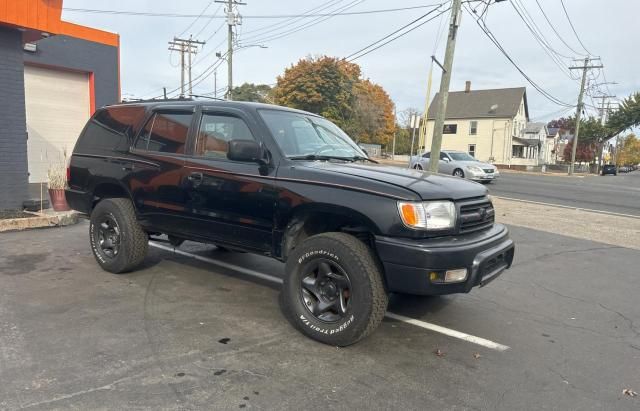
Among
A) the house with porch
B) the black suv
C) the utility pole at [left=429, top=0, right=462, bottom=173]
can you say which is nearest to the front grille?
the black suv

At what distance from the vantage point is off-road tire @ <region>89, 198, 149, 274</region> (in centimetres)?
533

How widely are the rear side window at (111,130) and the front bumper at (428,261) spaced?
131 inches

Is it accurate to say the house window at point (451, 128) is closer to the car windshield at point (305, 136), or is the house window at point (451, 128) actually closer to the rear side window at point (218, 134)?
the car windshield at point (305, 136)

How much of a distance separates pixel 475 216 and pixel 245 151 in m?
1.97

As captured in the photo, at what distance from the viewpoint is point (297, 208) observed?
4.03 meters

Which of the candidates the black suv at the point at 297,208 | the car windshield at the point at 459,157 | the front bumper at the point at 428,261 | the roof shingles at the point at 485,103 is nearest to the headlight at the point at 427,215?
the black suv at the point at 297,208

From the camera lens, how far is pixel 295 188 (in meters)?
4.02

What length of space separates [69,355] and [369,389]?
6.96 ft

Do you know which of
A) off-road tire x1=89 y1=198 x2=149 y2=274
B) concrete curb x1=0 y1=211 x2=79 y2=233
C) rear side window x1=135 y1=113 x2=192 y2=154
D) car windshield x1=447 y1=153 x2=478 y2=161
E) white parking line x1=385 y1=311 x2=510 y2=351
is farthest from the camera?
car windshield x1=447 y1=153 x2=478 y2=161

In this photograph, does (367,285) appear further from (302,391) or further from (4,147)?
(4,147)

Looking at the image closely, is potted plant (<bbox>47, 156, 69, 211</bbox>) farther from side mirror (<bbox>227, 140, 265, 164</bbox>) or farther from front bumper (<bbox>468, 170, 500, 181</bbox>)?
front bumper (<bbox>468, 170, 500, 181</bbox>)

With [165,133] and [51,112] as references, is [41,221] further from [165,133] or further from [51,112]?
[51,112]

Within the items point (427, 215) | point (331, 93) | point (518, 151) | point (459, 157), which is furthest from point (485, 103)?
point (427, 215)

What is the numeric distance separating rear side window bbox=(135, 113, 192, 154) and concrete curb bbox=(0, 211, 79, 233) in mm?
3172
